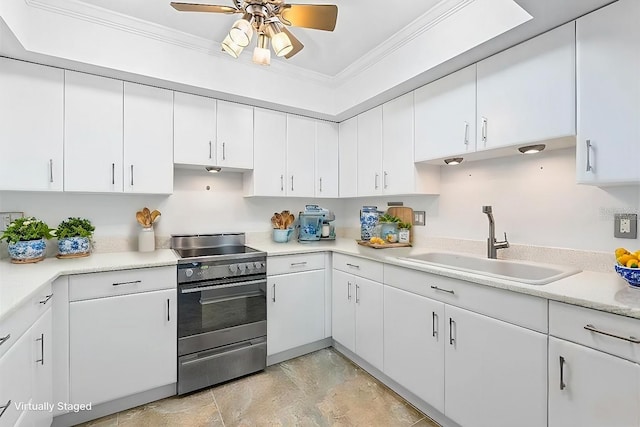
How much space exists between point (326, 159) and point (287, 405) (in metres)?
2.18

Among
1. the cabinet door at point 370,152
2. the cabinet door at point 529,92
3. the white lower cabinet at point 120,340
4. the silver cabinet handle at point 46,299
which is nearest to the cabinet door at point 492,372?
the cabinet door at point 529,92

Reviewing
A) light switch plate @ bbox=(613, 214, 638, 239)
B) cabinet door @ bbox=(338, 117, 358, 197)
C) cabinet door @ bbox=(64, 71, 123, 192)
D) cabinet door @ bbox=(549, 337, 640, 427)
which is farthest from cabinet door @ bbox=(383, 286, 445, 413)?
cabinet door @ bbox=(64, 71, 123, 192)

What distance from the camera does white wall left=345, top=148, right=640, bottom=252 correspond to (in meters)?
1.66

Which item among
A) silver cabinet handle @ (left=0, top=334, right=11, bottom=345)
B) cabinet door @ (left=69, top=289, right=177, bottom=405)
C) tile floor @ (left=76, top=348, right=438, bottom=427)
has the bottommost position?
tile floor @ (left=76, top=348, right=438, bottom=427)

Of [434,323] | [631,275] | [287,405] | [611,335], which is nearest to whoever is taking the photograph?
[611,335]

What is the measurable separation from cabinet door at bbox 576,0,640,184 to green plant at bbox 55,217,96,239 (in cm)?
299

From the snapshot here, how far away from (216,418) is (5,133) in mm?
2146

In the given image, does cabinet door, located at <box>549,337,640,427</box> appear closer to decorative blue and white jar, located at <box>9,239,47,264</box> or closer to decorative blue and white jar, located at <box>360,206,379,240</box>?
decorative blue and white jar, located at <box>360,206,379,240</box>

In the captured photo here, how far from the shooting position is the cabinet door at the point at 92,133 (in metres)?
2.03

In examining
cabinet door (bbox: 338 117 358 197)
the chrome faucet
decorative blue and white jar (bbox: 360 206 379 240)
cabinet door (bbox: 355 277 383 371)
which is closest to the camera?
the chrome faucet

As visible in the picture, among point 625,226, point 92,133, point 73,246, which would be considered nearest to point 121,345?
point 73,246

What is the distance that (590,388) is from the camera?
3.83 feet

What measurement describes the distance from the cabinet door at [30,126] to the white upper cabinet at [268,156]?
1.35 meters

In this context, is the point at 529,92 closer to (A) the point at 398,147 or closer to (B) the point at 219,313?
(A) the point at 398,147
